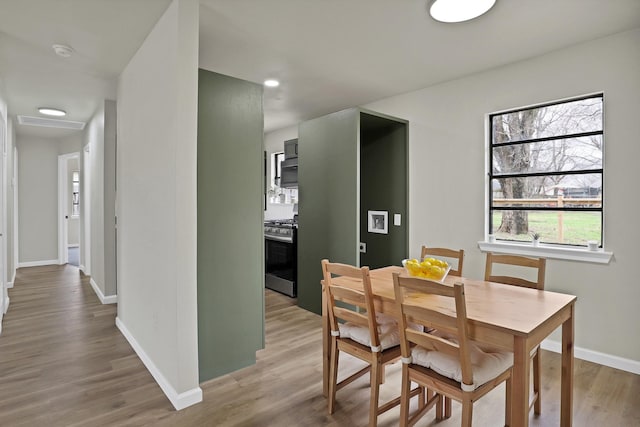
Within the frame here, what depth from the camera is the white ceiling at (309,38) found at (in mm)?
2293

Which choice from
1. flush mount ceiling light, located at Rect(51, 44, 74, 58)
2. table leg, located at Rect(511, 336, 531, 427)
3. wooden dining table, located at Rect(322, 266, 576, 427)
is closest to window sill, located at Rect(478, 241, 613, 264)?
wooden dining table, located at Rect(322, 266, 576, 427)

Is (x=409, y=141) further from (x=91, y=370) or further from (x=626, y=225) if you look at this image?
(x=91, y=370)

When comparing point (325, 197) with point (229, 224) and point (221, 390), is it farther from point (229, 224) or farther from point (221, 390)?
point (221, 390)

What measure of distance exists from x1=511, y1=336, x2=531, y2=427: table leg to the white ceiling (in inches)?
80.5

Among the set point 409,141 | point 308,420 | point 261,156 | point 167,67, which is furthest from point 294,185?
point 308,420

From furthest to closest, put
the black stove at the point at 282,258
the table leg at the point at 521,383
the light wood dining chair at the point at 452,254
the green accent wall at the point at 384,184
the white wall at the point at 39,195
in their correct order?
1. the white wall at the point at 39,195
2. the black stove at the point at 282,258
3. the green accent wall at the point at 384,184
4. the light wood dining chair at the point at 452,254
5. the table leg at the point at 521,383

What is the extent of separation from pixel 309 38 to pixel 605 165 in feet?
8.16

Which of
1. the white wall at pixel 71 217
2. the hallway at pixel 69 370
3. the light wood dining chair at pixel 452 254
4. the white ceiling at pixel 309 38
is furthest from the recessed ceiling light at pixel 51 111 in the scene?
the light wood dining chair at pixel 452 254

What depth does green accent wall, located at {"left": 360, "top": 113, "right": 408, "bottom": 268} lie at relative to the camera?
409 cm

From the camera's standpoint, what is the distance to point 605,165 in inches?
107

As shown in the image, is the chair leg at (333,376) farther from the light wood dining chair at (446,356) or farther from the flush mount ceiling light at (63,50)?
the flush mount ceiling light at (63,50)

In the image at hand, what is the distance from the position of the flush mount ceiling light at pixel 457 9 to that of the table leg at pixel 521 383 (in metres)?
1.94

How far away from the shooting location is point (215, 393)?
92.1 inches

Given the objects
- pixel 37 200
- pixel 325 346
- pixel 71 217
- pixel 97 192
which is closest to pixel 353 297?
pixel 325 346
